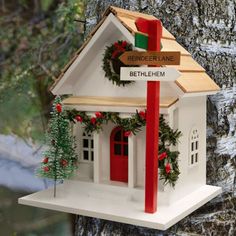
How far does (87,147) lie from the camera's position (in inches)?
64.6

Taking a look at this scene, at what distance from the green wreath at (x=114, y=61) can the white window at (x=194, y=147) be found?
28 centimetres

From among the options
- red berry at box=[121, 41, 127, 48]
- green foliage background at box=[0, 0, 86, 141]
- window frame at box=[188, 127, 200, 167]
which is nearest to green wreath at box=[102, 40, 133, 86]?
red berry at box=[121, 41, 127, 48]

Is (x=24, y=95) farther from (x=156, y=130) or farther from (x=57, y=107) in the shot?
(x=156, y=130)

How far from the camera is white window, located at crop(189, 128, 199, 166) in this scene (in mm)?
1601

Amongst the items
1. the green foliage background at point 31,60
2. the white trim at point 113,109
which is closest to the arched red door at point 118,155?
the white trim at point 113,109

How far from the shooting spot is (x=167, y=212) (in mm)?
1395

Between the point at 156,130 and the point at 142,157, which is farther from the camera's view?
Answer: the point at 142,157

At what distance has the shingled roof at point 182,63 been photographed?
1438 millimetres

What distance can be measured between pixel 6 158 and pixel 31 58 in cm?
62

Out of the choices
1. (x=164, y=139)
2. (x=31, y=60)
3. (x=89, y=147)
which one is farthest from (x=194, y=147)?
(x=31, y=60)

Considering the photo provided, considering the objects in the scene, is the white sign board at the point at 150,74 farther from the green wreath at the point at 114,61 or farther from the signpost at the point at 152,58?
the green wreath at the point at 114,61

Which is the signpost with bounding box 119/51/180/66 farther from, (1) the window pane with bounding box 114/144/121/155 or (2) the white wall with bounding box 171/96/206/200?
(1) the window pane with bounding box 114/144/121/155

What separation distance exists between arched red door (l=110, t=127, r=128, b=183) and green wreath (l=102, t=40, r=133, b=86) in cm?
16

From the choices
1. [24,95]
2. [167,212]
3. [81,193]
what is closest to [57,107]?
[81,193]
